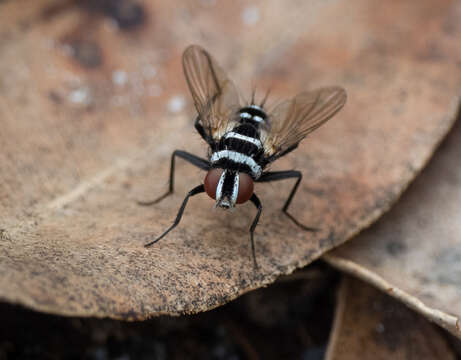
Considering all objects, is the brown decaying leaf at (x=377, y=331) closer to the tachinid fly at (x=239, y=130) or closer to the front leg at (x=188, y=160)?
the tachinid fly at (x=239, y=130)

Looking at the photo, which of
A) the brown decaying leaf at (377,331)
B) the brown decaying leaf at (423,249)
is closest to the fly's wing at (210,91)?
the brown decaying leaf at (423,249)

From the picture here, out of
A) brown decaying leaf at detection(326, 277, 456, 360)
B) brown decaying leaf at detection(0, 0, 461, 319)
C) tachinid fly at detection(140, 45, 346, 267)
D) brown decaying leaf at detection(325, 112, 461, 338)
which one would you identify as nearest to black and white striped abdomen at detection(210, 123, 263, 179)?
tachinid fly at detection(140, 45, 346, 267)

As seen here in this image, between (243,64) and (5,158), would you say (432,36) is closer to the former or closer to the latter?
(243,64)

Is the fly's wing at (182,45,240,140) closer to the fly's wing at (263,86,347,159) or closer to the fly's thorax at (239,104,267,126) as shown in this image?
the fly's thorax at (239,104,267,126)

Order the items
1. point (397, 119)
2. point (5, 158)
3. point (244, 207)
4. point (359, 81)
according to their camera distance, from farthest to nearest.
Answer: point (359, 81), point (397, 119), point (244, 207), point (5, 158)

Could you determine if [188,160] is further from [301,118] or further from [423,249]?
[423,249]

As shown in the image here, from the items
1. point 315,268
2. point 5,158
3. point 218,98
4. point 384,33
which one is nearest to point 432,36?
point 384,33
